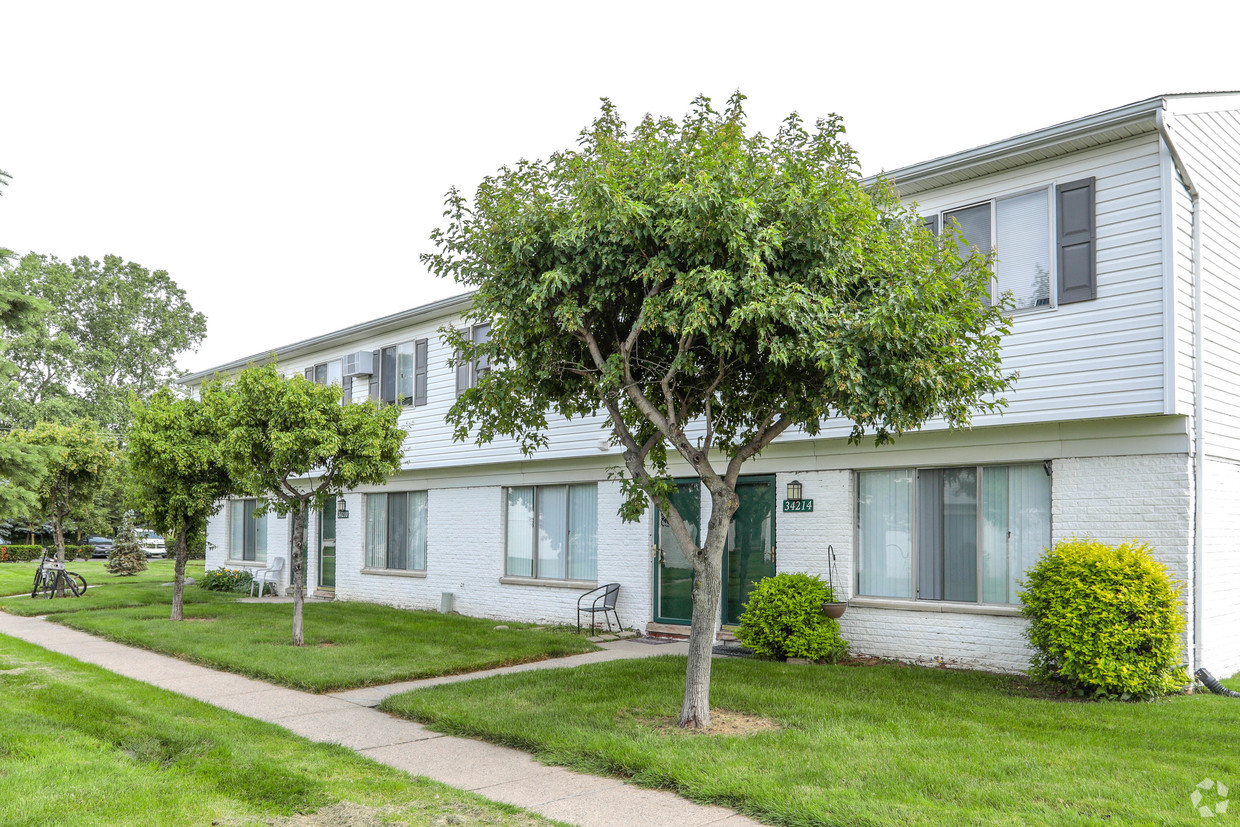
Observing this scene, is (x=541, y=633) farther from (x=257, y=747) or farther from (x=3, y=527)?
(x=3, y=527)

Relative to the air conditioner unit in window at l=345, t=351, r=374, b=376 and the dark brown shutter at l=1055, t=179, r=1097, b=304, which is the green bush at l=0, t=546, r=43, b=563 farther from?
the dark brown shutter at l=1055, t=179, r=1097, b=304

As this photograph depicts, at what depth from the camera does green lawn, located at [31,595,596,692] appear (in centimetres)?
1060

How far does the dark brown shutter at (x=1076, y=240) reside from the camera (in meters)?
9.73

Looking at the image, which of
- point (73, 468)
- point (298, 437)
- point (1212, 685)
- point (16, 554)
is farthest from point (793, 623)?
point (16, 554)

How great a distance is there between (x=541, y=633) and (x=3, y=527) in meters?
39.3

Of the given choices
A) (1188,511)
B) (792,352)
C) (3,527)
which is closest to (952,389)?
(792,352)

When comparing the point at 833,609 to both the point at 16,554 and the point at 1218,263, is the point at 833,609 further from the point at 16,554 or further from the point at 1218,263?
the point at 16,554

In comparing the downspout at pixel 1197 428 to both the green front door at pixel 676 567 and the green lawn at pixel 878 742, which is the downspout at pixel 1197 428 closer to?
the green lawn at pixel 878 742

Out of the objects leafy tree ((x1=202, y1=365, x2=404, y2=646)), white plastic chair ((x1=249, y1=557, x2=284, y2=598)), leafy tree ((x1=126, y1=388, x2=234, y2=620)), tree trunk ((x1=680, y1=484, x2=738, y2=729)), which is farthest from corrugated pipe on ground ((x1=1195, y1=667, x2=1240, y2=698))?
white plastic chair ((x1=249, y1=557, x2=284, y2=598))

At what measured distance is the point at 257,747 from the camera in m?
7.11

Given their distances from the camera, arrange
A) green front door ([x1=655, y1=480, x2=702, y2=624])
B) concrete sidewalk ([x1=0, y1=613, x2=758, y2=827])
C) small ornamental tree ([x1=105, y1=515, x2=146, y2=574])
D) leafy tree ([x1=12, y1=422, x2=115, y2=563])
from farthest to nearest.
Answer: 1. small ornamental tree ([x1=105, y1=515, x2=146, y2=574])
2. leafy tree ([x1=12, y1=422, x2=115, y2=563])
3. green front door ([x1=655, y1=480, x2=702, y2=624])
4. concrete sidewalk ([x1=0, y1=613, x2=758, y2=827])

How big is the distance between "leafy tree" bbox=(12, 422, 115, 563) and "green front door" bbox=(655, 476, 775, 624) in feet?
53.6

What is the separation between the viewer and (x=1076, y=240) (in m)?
9.87

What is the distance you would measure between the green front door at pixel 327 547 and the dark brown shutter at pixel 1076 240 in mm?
16385
